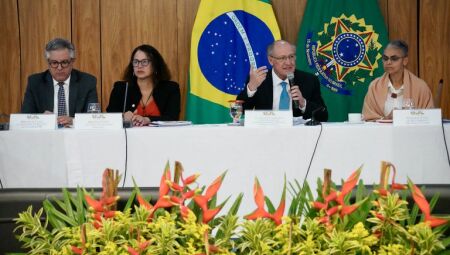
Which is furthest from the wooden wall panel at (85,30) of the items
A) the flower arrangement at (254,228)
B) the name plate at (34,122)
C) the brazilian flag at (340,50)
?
the flower arrangement at (254,228)

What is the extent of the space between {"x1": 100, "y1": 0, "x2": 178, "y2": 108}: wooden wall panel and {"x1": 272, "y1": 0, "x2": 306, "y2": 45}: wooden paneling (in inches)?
32.4

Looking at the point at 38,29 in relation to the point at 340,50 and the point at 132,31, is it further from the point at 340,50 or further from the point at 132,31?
the point at 340,50

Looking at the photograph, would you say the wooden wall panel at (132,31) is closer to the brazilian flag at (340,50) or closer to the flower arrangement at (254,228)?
the brazilian flag at (340,50)

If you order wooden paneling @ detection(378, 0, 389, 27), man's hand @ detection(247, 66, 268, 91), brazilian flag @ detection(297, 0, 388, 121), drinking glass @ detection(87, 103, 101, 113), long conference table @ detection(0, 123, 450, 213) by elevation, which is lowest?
long conference table @ detection(0, 123, 450, 213)

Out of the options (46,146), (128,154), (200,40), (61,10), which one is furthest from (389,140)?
(61,10)

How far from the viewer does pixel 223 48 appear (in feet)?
16.5

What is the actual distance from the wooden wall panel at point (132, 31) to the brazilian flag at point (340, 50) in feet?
3.34

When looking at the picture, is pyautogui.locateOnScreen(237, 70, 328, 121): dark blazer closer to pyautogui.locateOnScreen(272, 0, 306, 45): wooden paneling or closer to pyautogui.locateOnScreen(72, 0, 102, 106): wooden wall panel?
pyautogui.locateOnScreen(272, 0, 306, 45): wooden paneling

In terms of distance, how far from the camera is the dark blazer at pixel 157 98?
4219 millimetres

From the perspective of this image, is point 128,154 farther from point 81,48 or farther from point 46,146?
point 81,48

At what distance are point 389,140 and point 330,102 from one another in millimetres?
2213

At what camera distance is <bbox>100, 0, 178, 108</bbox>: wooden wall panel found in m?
5.22

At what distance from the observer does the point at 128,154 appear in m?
2.96

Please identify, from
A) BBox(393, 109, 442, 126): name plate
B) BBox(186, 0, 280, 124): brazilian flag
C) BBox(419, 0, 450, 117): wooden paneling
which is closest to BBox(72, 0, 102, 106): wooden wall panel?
BBox(186, 0, 280, 124): brazilian flag
